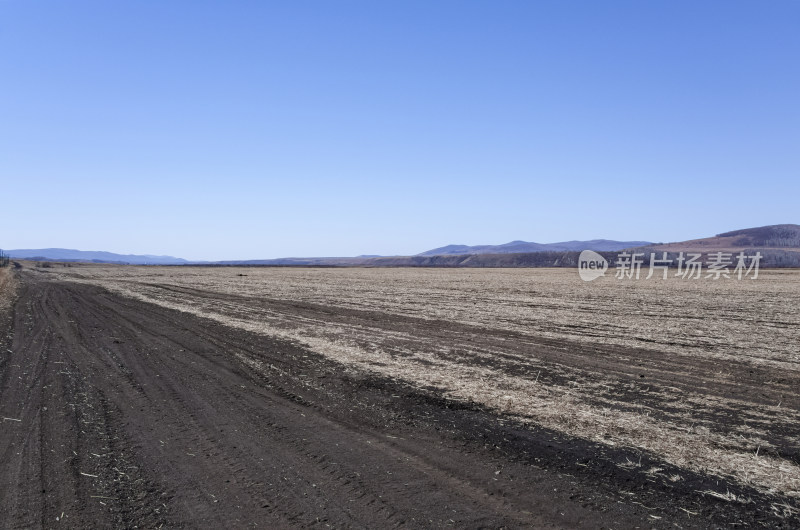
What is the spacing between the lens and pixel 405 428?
7.02 metres

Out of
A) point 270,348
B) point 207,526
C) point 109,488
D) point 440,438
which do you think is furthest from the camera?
point 270,348

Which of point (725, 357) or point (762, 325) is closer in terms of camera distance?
point (725, 357)

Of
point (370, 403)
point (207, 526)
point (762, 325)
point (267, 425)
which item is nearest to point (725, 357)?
point (762, 325)

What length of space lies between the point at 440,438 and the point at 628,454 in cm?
213

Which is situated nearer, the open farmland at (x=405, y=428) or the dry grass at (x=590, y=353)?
the open farmland at (x=405, y=428)

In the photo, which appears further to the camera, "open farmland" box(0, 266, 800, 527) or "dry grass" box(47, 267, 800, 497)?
"dry grass" box(47, 267, 800, 497)

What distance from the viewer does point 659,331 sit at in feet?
53.1

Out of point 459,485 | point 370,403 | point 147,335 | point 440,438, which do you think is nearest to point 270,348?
point 147,335

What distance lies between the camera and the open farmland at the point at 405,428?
4.80 m

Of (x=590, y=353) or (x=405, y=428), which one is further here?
(x=590, y=353)

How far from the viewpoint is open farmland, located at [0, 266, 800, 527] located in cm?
480

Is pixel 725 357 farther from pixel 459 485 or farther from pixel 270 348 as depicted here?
pixel 270 348

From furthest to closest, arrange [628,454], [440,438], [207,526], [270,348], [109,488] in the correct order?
[270,348]
[440,438]
[628,454]
[109,488]
[207,526]

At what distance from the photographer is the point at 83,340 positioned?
1395cm
